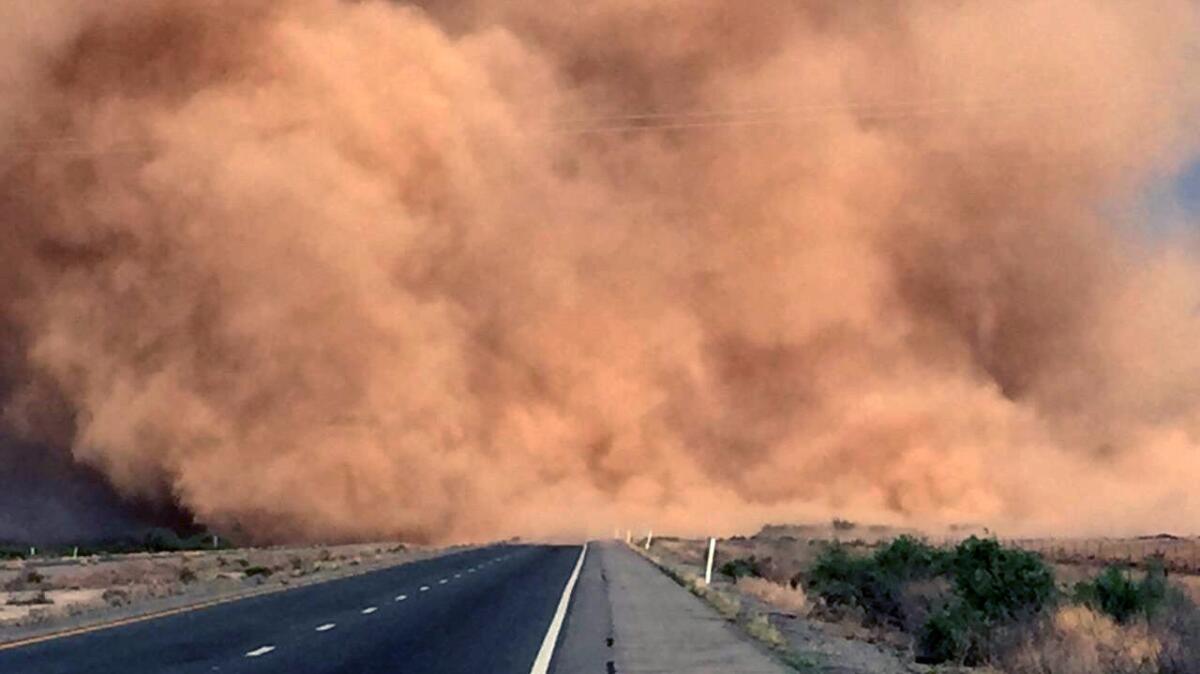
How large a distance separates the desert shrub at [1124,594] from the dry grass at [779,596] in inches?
273

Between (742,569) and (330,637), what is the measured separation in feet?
115

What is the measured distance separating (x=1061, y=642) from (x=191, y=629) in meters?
13.0

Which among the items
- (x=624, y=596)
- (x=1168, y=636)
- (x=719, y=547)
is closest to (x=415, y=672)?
(x=1168, y=636)

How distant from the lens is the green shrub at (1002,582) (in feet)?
93.1

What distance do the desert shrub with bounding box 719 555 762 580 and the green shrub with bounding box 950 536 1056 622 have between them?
48.4ft

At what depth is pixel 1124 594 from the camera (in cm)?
2559

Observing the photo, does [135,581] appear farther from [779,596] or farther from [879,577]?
[879,577]

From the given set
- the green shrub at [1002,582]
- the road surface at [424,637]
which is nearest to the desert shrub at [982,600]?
the green shrub at [1002,582]

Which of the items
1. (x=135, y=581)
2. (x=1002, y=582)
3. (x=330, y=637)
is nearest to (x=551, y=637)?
(x=330, y=637)

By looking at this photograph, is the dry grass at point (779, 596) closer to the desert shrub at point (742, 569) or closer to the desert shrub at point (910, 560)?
the desert shrub at point (910, 560)

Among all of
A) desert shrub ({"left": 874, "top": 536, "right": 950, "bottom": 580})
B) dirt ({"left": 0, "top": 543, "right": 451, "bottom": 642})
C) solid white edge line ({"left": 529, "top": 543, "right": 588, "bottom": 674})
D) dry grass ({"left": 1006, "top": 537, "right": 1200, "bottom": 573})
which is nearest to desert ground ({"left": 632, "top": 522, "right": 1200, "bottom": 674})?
desert shrub ({"left": 874, "top": 536, "right": 950, "bottom": 580})

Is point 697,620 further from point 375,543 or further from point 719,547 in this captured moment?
point 375,543

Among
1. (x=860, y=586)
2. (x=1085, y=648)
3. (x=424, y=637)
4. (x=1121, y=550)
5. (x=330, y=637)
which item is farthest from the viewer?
(x=1121, y=550)

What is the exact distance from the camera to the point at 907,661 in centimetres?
2047
